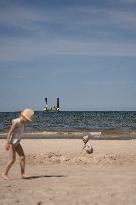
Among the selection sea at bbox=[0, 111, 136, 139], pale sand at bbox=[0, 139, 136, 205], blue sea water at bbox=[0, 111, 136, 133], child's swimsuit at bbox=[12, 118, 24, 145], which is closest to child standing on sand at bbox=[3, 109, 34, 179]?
child's swimsuit at bbox=[12, 118, 24, 145]

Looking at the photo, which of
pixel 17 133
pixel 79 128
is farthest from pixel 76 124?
pixel 17 133

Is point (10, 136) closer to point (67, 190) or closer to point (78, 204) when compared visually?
point (67, 190)

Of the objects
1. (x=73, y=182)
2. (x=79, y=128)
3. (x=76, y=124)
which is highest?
(x=76, y=124)

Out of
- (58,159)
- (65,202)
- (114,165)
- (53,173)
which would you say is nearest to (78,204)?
(65,202)

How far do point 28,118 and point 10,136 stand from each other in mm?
508

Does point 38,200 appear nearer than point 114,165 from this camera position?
Yes

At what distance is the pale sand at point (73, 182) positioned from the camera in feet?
21.7

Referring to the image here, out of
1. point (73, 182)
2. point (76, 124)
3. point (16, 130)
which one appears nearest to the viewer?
point (73, 182)

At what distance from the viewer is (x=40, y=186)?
7.64 meters

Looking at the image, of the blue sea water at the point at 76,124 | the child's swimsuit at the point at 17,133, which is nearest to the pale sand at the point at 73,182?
the child's swimsuit at the point at 17,133

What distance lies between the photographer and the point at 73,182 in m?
8.08

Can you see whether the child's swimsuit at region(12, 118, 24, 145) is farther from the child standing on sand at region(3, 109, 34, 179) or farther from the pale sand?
the pale sand

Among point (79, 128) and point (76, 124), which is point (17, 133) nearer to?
point (79, 128)

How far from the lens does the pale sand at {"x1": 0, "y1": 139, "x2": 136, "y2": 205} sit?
662 centimetres
